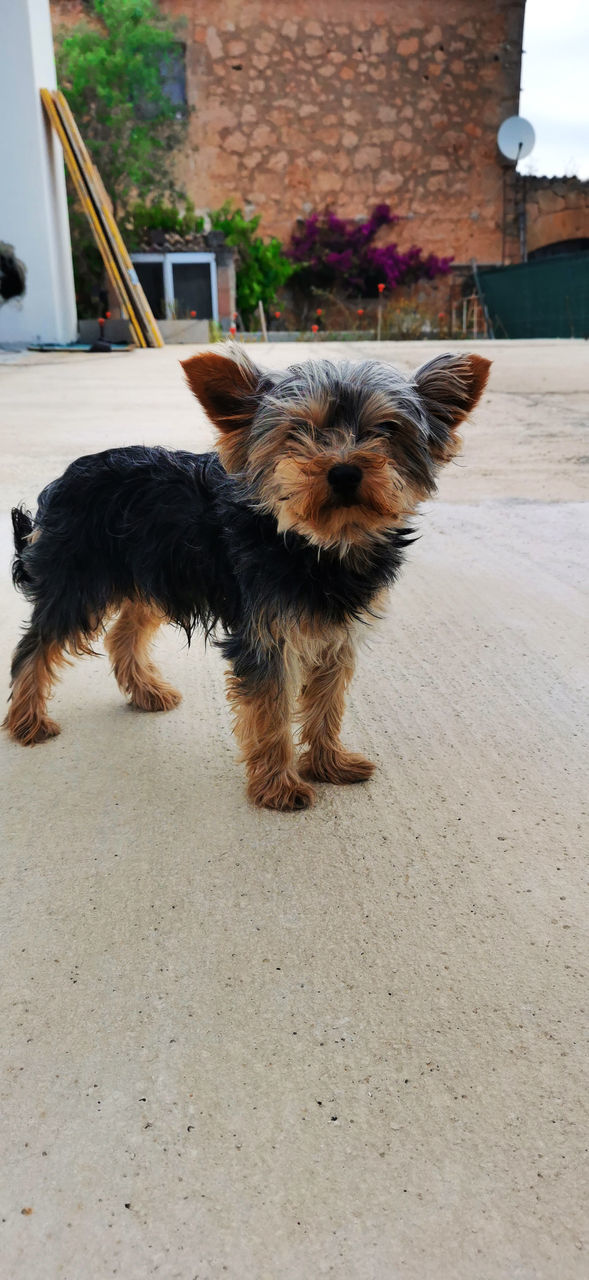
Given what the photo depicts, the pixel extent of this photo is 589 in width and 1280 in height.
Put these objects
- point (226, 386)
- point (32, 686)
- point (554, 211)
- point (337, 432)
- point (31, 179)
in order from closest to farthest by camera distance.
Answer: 1. point (337, 432)
2. point (226, 386)
3. point (32, 686)
4. point (31, 179)
5. point (554, 211)

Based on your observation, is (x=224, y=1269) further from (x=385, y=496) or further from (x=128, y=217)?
(x=128, y=217)

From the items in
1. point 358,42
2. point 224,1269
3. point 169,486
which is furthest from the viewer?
point 358,42

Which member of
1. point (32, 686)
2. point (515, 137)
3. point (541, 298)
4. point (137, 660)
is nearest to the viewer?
point (32, 686)

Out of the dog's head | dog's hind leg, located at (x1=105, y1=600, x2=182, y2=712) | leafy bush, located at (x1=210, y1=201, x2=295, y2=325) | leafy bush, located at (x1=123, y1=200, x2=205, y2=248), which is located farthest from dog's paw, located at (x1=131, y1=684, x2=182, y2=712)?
leafy bush, located at (x1=210, y1=201, x2=295, y2=325)

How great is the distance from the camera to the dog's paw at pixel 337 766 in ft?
9.92

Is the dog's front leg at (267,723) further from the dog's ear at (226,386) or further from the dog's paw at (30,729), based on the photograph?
the dog's paw at (30,729)

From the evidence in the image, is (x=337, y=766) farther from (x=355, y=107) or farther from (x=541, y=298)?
(x=355, y=107)

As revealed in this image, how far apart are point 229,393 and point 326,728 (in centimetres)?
106

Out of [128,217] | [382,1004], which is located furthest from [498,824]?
[128,217]

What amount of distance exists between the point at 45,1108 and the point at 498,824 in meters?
1.45

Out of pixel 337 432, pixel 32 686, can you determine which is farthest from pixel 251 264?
pixel 337 432

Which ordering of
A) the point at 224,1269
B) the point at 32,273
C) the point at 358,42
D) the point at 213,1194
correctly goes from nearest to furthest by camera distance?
the point at 224,1269, the point at 213,1194, the point at 32,273, the point at 358,42

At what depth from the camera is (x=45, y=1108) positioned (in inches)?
69.9

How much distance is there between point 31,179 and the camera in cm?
1324
